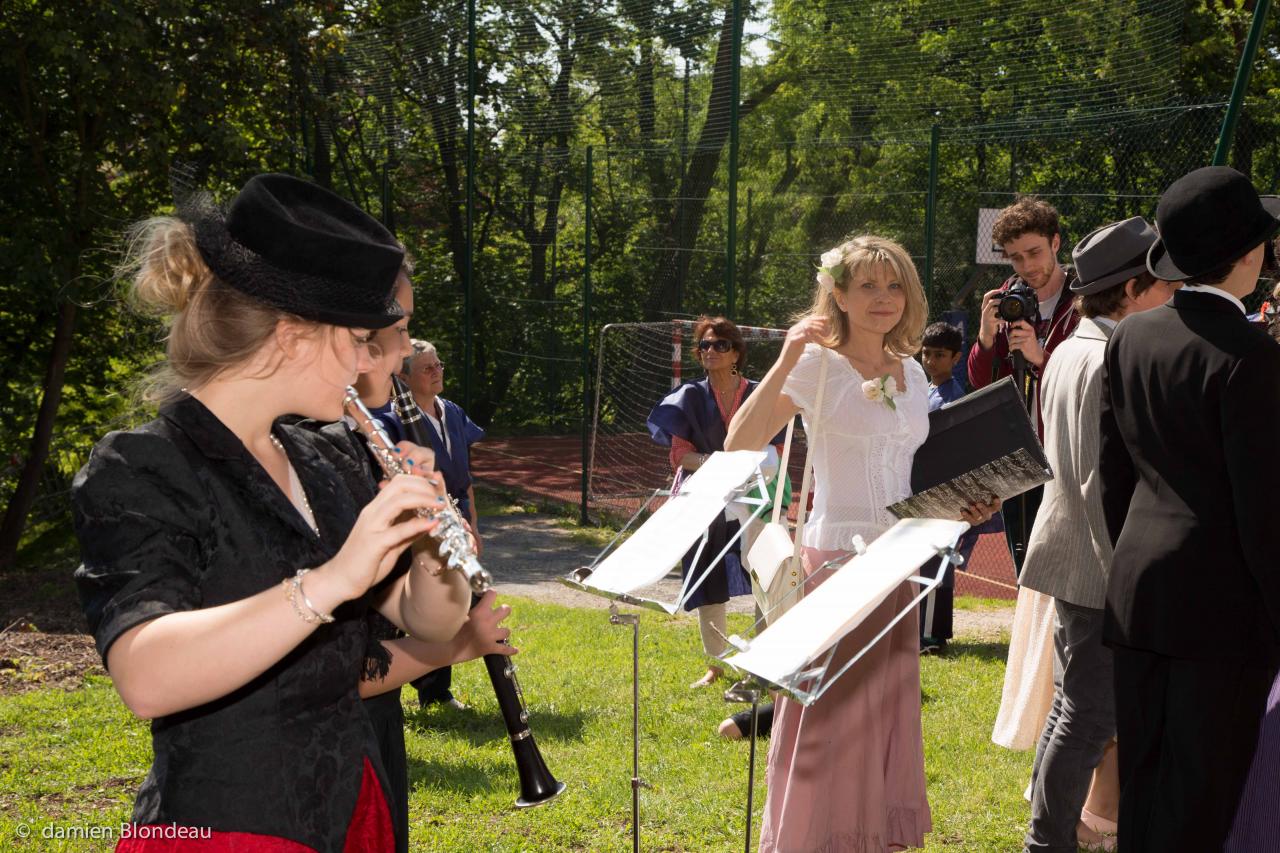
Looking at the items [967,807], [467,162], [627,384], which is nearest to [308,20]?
[467,162]

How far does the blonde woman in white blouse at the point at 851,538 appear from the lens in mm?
3381

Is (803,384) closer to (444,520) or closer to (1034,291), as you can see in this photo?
(1034,291)

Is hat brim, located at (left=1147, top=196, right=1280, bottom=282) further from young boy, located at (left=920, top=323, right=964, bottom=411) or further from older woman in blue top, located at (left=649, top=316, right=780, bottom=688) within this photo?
young boy, located at (left=920, top=323, right=964, bottom=411)

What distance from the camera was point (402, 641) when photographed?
222cm

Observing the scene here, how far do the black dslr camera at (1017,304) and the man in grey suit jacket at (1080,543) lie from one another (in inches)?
30.9

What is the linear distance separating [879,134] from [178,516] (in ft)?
35.0

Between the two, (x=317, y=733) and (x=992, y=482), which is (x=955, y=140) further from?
(x=317, y=733)

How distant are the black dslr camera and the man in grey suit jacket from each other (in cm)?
78

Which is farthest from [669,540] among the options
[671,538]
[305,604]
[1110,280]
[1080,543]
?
[1110,280]

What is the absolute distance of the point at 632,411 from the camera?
492 inches

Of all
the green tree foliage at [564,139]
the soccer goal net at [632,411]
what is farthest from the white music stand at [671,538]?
the soccer goal net at [632,411]

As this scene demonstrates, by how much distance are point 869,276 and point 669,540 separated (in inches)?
50.0

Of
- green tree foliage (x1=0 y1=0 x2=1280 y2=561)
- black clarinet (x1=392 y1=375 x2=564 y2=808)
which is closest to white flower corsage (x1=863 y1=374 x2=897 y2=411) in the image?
black clarinet (x1=392 y1=375 x2=564 y2=808)

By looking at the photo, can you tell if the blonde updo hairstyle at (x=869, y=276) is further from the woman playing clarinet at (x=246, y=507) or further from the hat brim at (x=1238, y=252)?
the woman playing clarinet at (x=246, y=507)
